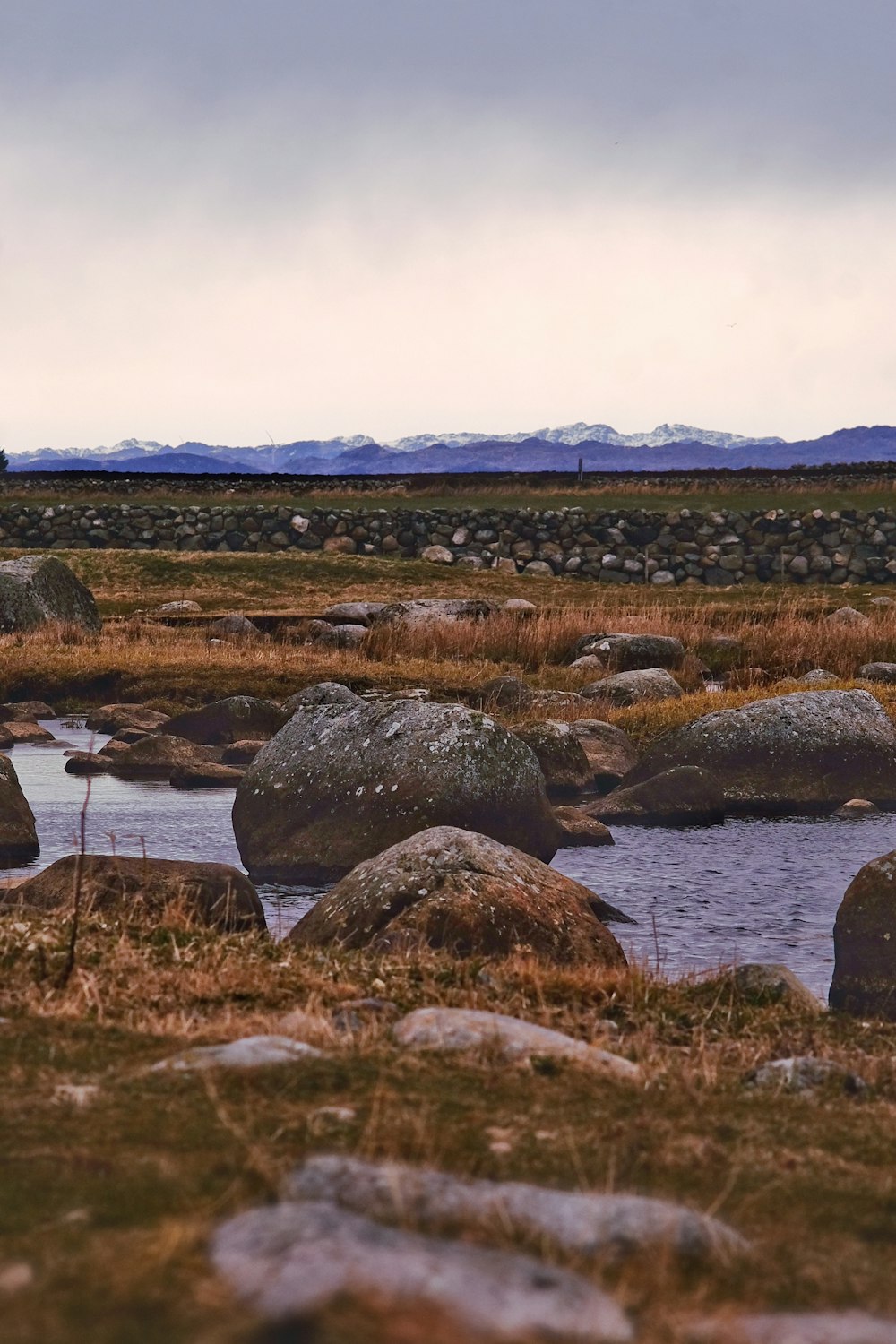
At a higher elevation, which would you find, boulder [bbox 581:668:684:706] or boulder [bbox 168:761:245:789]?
boulder [bbox 581:668:684:706]

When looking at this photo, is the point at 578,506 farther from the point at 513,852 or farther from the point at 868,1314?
the point at 868,1314

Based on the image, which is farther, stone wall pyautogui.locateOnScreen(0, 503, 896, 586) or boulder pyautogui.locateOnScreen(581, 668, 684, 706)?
stone wall pyautogui.locateOnScreen(0, 503, 896, 586)

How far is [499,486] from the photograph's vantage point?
60844 millimetres

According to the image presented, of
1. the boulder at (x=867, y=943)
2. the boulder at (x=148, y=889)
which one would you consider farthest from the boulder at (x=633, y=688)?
the boulder at (x=148, y=889)

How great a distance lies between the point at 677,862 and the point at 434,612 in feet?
59.3

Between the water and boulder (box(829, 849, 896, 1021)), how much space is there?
0.74ft

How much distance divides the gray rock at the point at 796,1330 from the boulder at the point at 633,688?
66.8ft

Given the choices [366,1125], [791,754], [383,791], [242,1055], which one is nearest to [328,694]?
[791,754]

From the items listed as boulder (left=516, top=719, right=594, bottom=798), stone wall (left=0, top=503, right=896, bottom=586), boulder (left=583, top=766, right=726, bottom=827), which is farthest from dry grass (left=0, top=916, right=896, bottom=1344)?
stone wall (left=0, top=503, right=896, bottom=586)

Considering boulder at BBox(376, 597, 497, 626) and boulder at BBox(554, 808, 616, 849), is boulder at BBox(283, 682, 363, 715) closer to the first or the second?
boulder at BBox(554, 808, 616, 849)

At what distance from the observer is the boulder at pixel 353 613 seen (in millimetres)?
33312

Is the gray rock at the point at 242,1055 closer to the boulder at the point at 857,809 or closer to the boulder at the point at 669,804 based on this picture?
the boulder at the point at 669,804

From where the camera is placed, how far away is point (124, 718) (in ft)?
77.2

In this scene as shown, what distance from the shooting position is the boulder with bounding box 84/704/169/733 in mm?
23188
